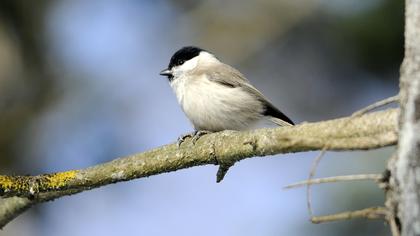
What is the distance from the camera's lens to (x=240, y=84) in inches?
216

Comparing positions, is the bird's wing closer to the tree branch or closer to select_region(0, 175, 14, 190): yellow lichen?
the tree branch

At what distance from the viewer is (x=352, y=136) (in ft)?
7.88

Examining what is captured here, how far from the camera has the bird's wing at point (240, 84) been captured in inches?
204

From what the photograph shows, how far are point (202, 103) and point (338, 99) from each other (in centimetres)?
507

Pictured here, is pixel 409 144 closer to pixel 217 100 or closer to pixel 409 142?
pixel 409 142

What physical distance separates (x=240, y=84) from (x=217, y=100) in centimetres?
43

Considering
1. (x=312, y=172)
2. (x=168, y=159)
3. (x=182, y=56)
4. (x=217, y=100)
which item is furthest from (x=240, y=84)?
(x=312, y=172)

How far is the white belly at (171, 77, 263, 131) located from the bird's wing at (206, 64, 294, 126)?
0.20 ft

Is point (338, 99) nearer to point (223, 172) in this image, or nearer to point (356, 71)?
point (356, 71)

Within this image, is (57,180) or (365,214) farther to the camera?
(57,180)

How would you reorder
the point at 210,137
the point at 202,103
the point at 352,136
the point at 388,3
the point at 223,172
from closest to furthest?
the point at 352,136 < the point at 210,137 < the point at 223,172 < the point at 202,103 < the point at 388,3

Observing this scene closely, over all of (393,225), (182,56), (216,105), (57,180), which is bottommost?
(393,225)

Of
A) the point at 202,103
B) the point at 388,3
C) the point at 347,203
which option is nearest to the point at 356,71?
the point at 388,3

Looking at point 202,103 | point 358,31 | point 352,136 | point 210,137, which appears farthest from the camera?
point 358,31
